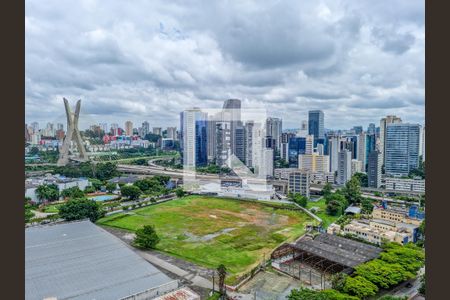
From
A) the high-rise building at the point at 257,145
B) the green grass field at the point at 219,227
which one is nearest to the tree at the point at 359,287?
the green grass field at the point at 219,227

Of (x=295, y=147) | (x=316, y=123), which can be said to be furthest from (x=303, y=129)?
(x=295, y=147)

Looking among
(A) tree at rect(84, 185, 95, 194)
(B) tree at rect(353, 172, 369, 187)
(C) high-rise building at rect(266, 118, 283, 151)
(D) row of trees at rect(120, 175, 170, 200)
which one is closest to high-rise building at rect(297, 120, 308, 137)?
(C) high-rise building at rect(266, 118, 283, 151)

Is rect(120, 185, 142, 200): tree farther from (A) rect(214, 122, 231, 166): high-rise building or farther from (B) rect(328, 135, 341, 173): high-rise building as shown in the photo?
(B) rect(328, 135, 341, 173): high-rise building

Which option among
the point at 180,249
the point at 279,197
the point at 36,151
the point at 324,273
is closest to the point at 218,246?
the point at 180,249

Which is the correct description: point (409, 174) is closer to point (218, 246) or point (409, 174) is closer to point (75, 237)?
point (218, 246)

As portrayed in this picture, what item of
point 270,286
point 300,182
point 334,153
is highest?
point 334,153

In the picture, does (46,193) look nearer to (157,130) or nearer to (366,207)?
(366,207)
